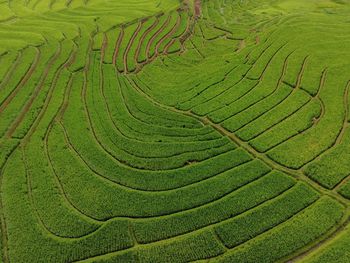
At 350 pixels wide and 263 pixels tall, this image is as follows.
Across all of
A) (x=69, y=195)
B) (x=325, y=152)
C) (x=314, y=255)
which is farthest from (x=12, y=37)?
(x=314, y=255)

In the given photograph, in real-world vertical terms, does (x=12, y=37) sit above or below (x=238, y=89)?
above

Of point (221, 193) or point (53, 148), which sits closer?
point (221, 193)

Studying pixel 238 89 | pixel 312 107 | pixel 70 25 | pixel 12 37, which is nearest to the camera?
pixel 312 107

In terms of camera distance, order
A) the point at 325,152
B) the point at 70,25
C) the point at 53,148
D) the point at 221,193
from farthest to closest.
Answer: the point at 70,25 → the point at 53,148 → the point at 325,152 → the point at 221,193

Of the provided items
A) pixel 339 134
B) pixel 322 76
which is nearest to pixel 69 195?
pixel 339 134

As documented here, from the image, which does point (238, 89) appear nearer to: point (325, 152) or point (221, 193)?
point (325, 152)

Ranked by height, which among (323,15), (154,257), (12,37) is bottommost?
(154,257)

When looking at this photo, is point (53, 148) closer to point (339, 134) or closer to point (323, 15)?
point (339, 134)
